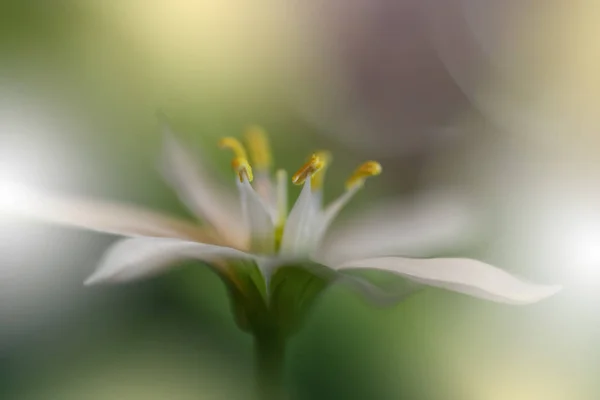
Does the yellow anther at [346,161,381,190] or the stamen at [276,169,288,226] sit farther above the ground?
the yellow anther at [346,161,381,190]

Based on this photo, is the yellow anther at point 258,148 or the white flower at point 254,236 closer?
the white flower at point 254,236

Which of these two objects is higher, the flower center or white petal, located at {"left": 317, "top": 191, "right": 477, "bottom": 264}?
the flower center

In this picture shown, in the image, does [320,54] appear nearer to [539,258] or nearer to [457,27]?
[457,27]

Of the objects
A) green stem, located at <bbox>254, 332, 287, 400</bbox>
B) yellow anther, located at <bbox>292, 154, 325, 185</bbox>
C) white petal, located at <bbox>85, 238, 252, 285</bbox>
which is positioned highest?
yellow anther, located at <bbox>292, 154, 325, 185</bbox>

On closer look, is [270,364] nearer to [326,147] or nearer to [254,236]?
[254,236]

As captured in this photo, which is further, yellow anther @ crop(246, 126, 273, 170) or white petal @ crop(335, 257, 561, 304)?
yellow anther @ crop(246, 126, 273, 170)

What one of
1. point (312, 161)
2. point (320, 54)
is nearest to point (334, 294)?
point (312, 161)
